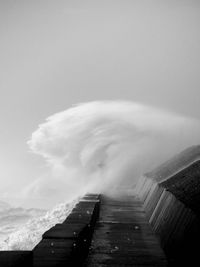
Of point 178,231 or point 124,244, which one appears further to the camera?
point 124,244

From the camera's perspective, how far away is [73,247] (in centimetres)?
615

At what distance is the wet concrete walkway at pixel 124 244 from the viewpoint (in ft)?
24.1

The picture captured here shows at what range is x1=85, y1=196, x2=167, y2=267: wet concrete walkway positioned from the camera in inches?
289

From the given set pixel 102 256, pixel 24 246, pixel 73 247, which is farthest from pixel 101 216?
pixel 73 247

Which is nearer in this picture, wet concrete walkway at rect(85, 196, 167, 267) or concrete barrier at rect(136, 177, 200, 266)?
concrete barrier at rect(136, 177, 200, 266)

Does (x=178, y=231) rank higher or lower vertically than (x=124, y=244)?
higher

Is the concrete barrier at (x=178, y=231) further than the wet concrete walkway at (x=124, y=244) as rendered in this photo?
No

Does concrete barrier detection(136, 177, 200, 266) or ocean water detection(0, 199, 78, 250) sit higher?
concrete barrier detection(136, 177, 200, 266)

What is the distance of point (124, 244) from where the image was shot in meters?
8.92

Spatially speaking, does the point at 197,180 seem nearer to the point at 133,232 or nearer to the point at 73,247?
the point at 133,232

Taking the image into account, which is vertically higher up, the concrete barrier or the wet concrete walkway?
the concrete barrier

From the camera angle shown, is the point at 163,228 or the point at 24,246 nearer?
the point at 163,228

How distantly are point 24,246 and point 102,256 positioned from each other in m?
6.98

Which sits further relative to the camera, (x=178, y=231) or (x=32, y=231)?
(x=32, y=231)
